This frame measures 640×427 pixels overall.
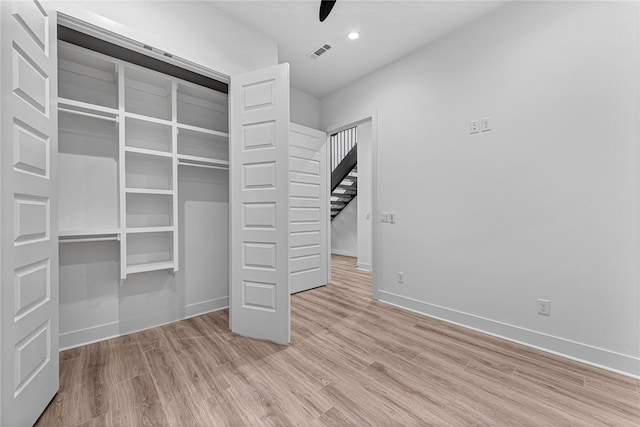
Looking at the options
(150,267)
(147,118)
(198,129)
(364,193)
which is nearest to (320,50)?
(198,129)

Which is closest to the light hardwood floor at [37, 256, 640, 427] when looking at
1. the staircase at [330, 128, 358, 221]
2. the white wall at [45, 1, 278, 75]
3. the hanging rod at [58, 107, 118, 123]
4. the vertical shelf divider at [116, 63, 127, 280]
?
the vertical shelf divider at [116, 63, 127, 280]

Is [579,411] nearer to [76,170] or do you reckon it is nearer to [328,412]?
[328,412]

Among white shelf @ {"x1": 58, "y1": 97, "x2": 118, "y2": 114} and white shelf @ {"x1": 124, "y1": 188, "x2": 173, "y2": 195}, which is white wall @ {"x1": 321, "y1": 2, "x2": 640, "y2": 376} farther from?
white shelf @ {"x1": 58, "y1": 97, "x2": 118, "y2": 114}

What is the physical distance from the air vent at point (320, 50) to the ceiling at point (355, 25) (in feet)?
0.15

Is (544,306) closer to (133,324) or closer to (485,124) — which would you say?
(485,124)

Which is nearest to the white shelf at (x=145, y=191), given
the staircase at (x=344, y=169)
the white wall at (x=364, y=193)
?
the white wall at (x=364, y=193)

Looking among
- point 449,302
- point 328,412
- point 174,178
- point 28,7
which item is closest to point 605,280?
point 449,302

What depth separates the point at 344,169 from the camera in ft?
19.2

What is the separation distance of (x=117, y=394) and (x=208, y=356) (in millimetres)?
560

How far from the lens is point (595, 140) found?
1884 mm

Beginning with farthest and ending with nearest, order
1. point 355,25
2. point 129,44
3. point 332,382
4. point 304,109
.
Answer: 1. point 304,109
2. point 355,25
3. point 129,44
4. point 332,382

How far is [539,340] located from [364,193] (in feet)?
11.6

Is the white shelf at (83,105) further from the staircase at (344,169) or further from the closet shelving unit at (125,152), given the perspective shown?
the staircase at (344,169)

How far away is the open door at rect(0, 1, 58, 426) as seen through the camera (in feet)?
3.69
